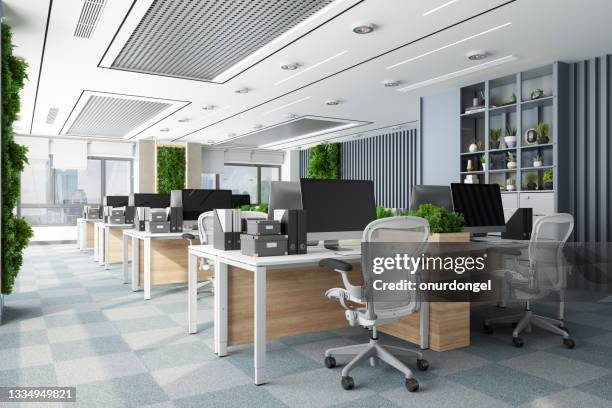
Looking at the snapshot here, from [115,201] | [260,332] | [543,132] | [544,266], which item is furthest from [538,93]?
[115,201]

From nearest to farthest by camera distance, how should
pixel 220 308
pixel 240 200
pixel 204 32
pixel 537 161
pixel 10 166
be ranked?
pixel 220 308
pixel 10 166
pixel 204 32
pixel 537 161
pixel 240 200

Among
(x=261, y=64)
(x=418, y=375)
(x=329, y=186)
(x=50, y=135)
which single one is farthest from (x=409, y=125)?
(x=50, y=135)

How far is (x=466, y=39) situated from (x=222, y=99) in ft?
15.6

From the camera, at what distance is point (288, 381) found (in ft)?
10.4

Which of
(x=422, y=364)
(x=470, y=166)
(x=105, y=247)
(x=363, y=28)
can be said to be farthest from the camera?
(x=105, y=247)

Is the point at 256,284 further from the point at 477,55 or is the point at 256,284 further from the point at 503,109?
the point at 503,109

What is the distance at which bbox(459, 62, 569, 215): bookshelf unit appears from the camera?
251 inches

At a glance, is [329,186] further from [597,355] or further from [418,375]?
[597,355]

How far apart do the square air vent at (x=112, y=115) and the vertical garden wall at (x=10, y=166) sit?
3.72m

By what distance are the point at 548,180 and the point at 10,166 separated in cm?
662

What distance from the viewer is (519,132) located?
6.72 meters

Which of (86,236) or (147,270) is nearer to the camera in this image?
(147,270)

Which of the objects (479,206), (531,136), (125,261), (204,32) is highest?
(204,32)

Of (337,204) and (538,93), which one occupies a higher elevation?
(538,93)
